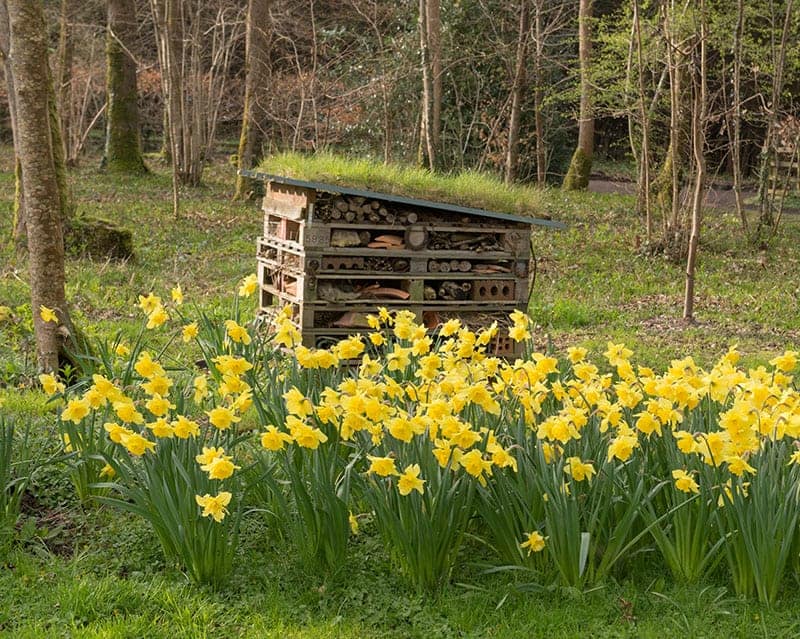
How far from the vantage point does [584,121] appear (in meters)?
17.6

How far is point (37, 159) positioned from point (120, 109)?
14483mm

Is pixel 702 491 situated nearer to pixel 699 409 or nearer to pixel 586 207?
pixel 699 409

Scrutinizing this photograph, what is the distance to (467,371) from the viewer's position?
3930 mm

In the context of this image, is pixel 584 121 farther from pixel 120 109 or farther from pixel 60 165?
pixel 60 165

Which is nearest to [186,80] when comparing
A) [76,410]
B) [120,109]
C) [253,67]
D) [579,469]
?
[120,109]

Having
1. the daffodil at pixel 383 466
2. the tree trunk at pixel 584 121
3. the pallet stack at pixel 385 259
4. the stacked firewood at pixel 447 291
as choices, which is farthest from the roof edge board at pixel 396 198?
the tree trunk at pixel 584 121

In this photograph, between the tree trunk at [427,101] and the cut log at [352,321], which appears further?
the tree trunk at [427,101]

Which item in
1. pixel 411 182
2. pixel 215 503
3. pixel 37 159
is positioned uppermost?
pixel 37 159

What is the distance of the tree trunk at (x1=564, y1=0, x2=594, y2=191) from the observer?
1625 cm

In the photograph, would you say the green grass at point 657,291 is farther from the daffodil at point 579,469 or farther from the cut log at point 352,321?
the daffodil at point 579,469

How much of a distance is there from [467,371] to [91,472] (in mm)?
1571

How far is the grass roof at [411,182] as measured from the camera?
6547 millimetres

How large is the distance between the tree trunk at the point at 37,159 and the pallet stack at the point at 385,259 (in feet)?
5.80

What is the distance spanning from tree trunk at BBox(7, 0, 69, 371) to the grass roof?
1900mm
